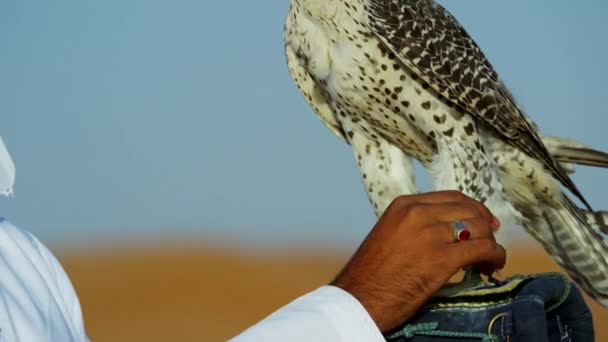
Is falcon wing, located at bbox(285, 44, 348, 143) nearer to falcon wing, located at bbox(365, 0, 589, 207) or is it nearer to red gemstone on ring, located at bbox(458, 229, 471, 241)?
falcon wing, located at bbox(365, 0, 589, 207)

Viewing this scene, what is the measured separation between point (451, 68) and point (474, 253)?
245 centimetres

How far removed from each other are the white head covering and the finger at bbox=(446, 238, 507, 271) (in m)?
0.84

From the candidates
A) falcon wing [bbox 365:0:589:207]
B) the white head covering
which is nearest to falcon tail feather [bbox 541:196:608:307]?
falcon wing [bbox 365:0:589:207]

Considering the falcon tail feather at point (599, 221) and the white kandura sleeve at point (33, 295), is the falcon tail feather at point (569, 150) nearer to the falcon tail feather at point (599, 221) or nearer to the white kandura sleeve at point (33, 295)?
the falcon tail feather at point (599, 221)

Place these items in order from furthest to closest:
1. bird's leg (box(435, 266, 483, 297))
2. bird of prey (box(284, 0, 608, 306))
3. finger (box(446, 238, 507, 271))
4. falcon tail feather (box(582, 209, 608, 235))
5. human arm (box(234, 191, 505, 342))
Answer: falcon tail feather (box(582, 209, 608, 235)) → bird of prey (box(284, 0, 608, 306)) → bird's leg (box(435, 266, 483, 297)) → finger (box(446, 238, 507, 271)) → human arm (box(234, 191, 505, 342))

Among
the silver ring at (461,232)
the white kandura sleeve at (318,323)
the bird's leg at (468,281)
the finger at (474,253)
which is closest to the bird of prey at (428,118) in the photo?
the bird's leg at (468,281)

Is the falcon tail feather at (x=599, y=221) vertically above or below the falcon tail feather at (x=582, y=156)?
below

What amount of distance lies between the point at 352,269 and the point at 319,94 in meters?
2.52

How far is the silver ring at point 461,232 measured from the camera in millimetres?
1919

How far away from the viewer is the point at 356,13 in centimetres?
403

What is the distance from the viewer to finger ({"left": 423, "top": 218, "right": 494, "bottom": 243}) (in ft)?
6.19

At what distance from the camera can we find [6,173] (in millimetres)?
1579

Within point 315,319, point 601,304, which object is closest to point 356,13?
point 601,304

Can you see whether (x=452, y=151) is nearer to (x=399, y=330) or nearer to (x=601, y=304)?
(x=601, y=304)
